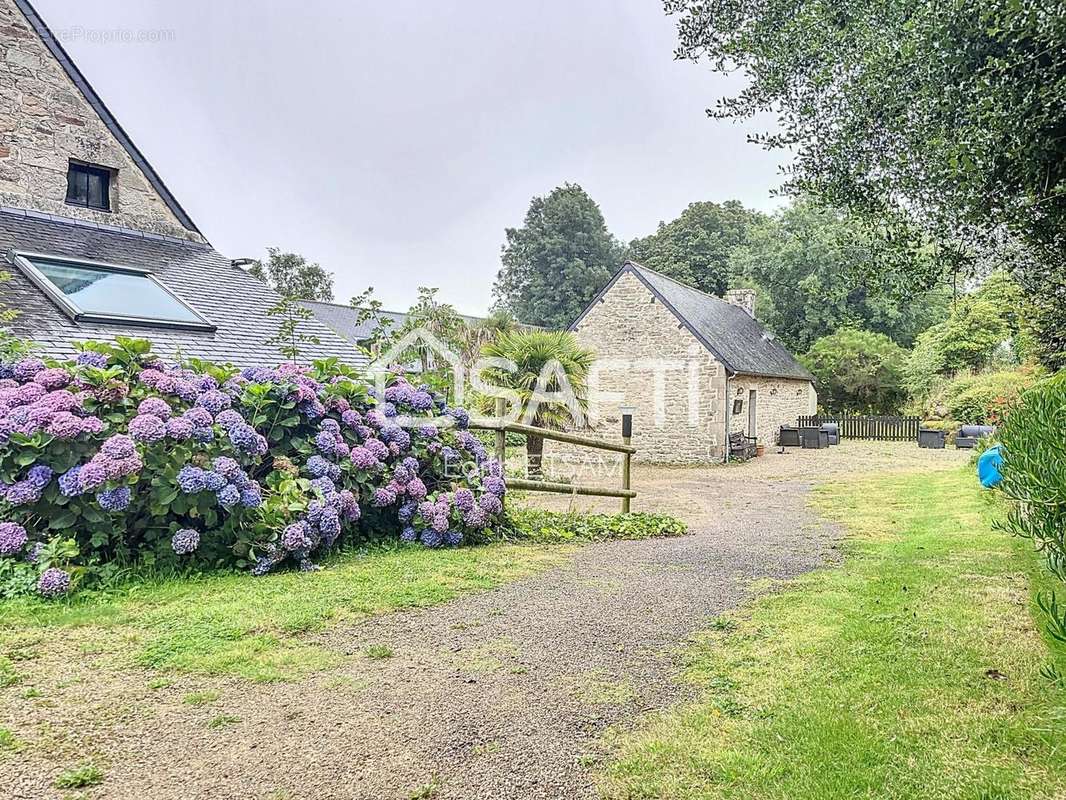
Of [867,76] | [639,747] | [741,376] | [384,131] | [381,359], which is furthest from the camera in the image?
[741,376]

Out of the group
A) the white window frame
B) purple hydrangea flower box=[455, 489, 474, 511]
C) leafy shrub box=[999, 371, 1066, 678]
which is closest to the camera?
leafy shrub box=[999, 371, 1066, 678]

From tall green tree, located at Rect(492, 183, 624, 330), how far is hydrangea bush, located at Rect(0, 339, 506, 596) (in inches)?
1750

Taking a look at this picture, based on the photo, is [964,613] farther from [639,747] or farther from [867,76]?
[867,76]

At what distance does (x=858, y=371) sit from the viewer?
28297mm

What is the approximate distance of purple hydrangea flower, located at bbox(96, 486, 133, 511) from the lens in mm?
4344

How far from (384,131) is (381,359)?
9.96 metres

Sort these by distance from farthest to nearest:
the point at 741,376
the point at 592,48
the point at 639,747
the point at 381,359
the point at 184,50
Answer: the point at 741,376, the point at 592,48, the point at 184,50, the point at 381,359, the point at 639,747

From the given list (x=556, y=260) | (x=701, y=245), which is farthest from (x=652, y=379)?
(x=556, y=260)

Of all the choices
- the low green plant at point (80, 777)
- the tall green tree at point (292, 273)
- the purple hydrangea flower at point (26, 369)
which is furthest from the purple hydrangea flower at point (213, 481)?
the tall green tree at point (292, 273)

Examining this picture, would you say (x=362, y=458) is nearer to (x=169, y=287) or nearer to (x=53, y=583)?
(x=53, y=583)

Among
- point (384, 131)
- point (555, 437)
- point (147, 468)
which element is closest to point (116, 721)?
point (147, 468)

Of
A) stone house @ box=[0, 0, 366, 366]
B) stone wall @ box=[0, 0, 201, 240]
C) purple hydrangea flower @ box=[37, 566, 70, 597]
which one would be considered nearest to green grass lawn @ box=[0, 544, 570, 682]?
purple hydrangea flower @ box=[37, 566, 70, 597]

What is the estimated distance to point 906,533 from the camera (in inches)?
301

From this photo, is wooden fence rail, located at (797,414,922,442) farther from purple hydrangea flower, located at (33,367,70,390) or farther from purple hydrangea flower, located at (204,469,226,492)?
purple hydrangea flower, located at (33,367,70,390)
